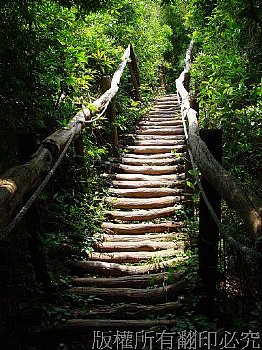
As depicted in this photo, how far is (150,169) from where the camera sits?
643 cm

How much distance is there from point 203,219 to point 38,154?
1393 millimetres

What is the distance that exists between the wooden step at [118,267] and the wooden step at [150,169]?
2.49 metres

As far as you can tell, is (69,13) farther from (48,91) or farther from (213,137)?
(213,137)

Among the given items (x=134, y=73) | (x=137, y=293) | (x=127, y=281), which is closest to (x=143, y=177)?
(x=127, y=281)

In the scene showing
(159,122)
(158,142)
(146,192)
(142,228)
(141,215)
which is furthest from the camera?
(159,122)

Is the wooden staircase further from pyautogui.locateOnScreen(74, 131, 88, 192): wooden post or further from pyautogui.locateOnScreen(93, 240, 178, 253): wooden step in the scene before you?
pyautogui.locateOnScreen(74, 131, 88, 192): wooden post

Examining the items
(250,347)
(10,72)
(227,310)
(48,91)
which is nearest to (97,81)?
(48,91)

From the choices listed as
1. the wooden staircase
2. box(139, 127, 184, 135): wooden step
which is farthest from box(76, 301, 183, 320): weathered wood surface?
box(139, 127, 184, 135): wooden step

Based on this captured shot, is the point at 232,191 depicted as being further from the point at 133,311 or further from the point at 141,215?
the point at 141,215

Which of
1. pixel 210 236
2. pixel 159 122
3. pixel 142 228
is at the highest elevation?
pixel 159 122

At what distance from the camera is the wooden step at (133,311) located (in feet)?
10.1

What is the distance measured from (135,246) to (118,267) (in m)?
0.51

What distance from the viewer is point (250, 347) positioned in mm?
2125

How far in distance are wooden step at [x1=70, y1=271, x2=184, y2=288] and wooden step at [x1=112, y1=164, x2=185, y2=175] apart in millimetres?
2780
